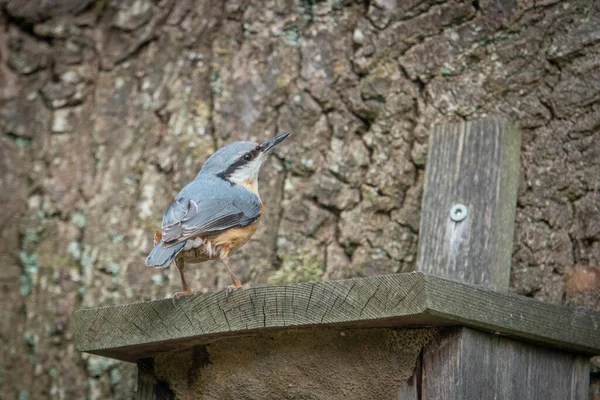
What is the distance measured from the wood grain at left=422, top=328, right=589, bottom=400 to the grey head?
3.91ft

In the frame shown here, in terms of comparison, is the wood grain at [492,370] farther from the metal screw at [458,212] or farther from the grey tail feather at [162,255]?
the grey tail feather at [162,255]

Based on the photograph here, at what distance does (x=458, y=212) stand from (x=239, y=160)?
856 millimetres

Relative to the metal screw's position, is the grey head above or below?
above

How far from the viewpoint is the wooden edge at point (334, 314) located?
2051 mm

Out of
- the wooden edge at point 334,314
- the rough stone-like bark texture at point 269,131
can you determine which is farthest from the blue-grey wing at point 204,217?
the rough stone-like bark texture at point 269,131

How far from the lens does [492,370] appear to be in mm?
2211

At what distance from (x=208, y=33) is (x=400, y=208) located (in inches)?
48.8

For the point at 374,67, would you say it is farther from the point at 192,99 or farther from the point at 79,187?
the point at 79,187

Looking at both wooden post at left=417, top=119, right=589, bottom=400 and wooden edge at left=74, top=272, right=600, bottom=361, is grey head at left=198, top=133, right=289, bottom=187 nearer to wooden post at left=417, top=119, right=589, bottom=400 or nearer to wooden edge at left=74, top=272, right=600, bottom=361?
wooden post at left=417, top=119, right=589, bottom=400

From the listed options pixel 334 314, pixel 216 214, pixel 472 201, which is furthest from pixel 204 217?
pixel 472 201

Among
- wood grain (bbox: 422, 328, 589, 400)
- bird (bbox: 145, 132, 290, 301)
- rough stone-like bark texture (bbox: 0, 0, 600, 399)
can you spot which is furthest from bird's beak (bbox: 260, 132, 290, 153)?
wood grain (bbox: 422, 328, 589, 400)

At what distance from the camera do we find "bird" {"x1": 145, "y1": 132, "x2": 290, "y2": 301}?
105 inches

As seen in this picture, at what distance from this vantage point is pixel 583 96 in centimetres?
293

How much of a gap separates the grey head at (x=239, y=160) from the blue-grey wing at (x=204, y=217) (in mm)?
185
